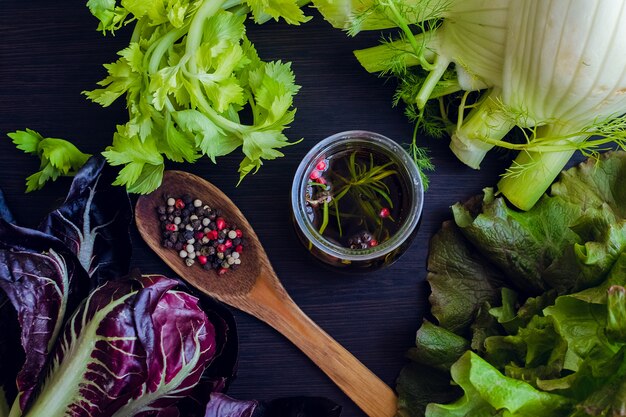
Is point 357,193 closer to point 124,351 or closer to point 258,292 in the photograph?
point 258,292

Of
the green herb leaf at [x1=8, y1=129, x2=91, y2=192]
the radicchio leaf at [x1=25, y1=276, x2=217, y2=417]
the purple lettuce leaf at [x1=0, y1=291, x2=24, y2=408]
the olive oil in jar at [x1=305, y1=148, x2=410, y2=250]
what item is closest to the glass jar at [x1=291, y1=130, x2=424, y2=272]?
the olive oil in jar at [x1=305, y1=148, x2=410, y2=250]

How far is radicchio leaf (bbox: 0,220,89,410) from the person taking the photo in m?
1.20

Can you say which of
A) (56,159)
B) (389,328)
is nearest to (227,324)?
(389,328)

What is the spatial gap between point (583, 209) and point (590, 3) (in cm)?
35

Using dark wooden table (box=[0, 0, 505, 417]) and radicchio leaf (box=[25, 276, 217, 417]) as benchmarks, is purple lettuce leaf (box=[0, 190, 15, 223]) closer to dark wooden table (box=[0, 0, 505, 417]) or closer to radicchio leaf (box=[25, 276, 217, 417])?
dark wooden table (box=[0, 0, 505, 417])

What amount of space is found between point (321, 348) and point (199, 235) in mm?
293

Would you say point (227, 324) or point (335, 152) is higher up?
point (335, 152)

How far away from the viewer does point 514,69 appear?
121 cm

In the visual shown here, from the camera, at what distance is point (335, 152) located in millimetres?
1326

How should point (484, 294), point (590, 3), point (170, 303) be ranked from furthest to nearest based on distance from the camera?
point (484, 294) < point (170, 303) < point (590, 3)

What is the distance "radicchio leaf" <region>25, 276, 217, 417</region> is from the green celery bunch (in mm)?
198

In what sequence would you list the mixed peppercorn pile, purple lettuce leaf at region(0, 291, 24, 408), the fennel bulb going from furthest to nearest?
the mixed peppercorn pile → purple lettuce leaf at region(0, 291, 24, 408) → the fennel bulb

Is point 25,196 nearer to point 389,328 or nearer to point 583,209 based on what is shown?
point 389,328

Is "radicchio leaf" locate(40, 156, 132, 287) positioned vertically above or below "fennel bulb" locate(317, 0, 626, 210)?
below
